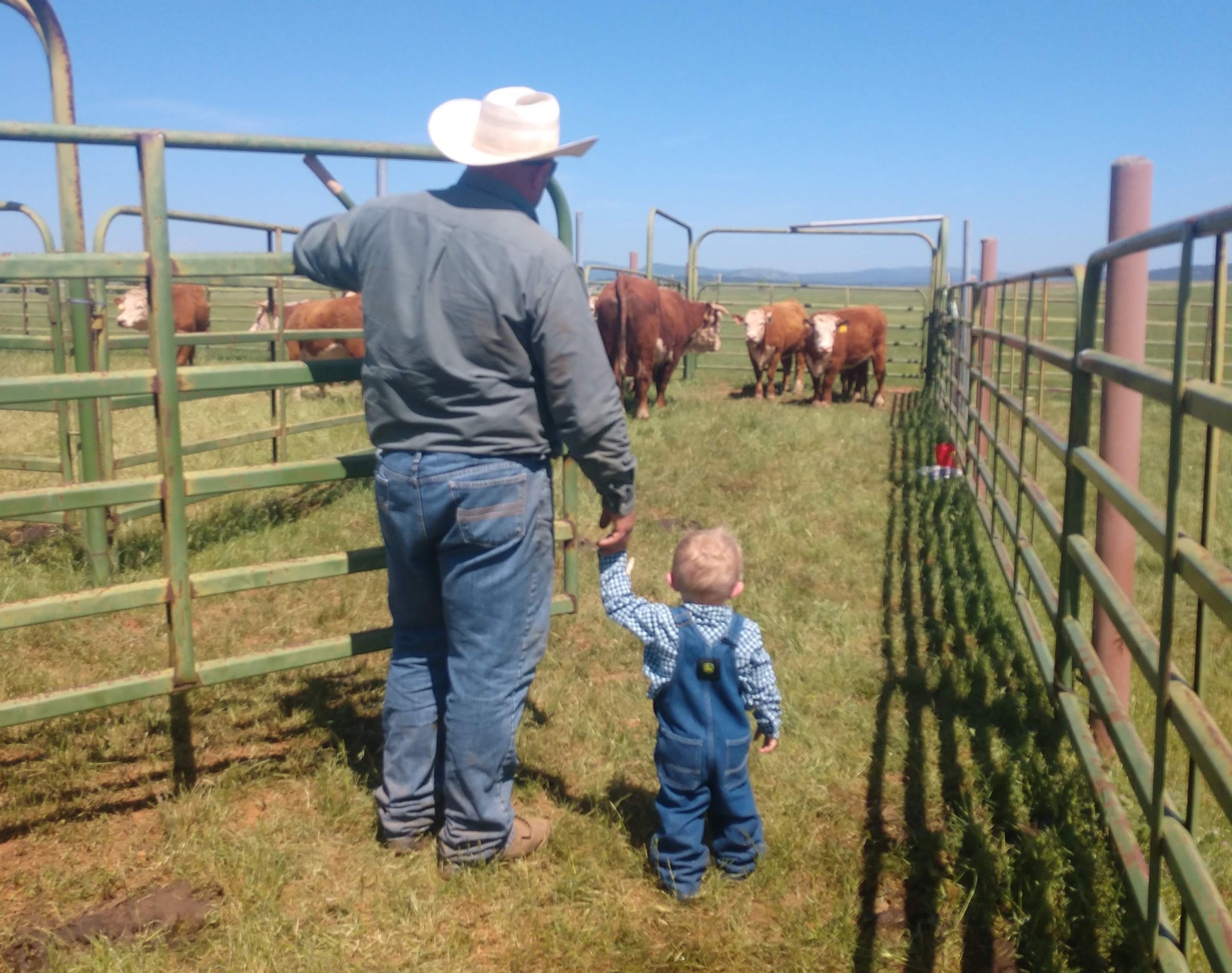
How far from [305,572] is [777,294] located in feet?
169

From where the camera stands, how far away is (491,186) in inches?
103

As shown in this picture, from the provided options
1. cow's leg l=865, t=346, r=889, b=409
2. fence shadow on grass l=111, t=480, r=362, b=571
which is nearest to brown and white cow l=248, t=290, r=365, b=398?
fence shadow on grass l=111, t=480, r=362, b=571

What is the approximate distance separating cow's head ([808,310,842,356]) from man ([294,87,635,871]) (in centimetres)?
1164

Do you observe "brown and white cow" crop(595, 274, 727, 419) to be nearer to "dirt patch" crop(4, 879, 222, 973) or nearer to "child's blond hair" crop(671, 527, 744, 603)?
"child's blond hair" crop(671, 527, 744, 603)

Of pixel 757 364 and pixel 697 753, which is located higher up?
pixel 757 364

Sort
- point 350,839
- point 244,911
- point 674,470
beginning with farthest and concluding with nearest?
point 674,470 → point 350,839 → point 244,911

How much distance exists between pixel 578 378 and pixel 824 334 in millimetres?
11899

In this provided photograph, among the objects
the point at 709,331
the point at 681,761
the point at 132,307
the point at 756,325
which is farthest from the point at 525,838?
→ the point at 709,331

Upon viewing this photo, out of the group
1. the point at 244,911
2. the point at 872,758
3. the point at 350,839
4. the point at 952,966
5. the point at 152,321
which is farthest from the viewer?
the point at 872,758

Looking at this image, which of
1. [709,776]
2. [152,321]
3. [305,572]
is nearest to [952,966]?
[709,776]

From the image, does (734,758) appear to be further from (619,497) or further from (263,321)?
(263,321)

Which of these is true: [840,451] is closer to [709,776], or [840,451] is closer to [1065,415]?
[1065,415]

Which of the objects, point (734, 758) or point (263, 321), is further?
point (263, 321)

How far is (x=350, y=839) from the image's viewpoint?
292cm
